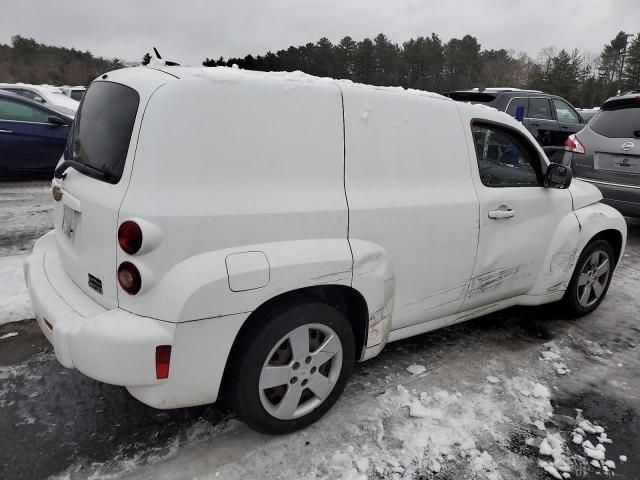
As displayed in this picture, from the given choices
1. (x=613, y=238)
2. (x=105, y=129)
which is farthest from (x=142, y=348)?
(x=613, y=238)

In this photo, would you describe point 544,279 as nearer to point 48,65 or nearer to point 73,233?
point 73,233

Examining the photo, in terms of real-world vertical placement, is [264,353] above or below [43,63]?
below

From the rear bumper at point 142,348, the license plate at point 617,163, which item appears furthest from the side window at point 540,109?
the rear bumper at point 142,348

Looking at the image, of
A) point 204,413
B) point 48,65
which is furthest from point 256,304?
point 48,65

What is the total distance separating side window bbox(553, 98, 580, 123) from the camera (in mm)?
10125

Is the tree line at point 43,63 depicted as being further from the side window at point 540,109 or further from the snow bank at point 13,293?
the snow bank at point 13,293

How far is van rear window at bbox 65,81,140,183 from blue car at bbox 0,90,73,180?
637cm

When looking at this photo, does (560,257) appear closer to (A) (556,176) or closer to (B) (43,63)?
(A) (556,176)

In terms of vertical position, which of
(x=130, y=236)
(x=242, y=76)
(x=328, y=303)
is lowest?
(x=328, y=303)

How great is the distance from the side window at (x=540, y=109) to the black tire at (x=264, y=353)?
869 cm

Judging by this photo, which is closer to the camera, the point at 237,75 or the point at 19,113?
the point at 237,75

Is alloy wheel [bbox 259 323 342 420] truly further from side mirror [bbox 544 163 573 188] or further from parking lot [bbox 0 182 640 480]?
side mirror [bbox 544 163 573 188]

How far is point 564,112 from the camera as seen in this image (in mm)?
10281

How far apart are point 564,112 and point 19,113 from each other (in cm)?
1061
